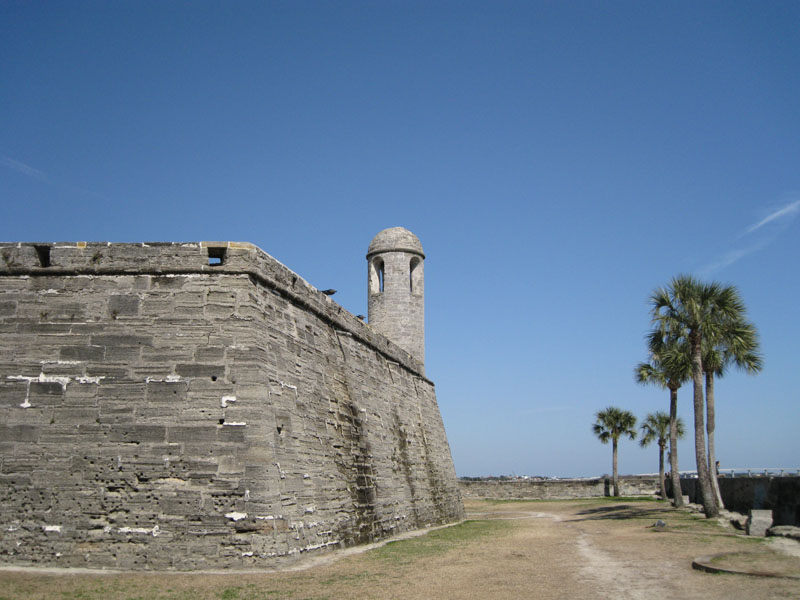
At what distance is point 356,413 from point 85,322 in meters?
5.91

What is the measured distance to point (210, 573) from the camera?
9.01m

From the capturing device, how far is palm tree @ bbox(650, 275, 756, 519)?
19.6 meters

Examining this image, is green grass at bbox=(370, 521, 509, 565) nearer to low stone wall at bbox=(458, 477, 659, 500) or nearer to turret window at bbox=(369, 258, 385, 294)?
turret window at bbox=(369, 258, 385, 294)

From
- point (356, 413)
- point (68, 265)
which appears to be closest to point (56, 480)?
point (68, 265)

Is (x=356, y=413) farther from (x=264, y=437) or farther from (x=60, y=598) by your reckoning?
(x=60, y=598)

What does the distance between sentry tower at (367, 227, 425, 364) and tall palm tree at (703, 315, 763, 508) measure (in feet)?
29.3

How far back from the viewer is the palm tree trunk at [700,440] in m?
18.9

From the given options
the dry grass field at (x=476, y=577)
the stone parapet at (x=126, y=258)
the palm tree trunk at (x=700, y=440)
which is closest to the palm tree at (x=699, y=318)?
the palm tree trunk at (x=700, y=440)

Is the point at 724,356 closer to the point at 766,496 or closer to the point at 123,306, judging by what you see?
the point at 766,496

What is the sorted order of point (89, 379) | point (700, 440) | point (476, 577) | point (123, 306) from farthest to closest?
point (700, 440) < point (123, 306) < point (89, 379) < point (476, 577)

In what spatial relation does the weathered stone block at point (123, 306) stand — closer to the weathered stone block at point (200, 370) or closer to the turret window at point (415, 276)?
the weathered stone block at point (200, 370)

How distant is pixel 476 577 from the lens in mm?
9242

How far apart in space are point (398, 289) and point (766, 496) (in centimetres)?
1231

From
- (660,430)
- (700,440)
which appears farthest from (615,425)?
(700,440)
